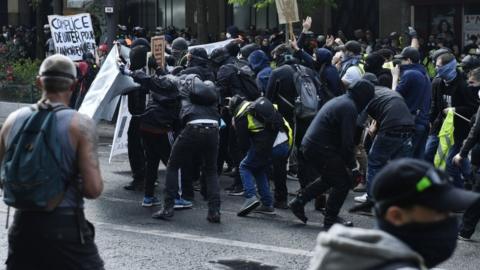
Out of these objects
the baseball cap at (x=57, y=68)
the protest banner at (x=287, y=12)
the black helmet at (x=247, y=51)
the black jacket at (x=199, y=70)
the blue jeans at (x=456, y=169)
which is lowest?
the blue jeans at (x=456, y=169)

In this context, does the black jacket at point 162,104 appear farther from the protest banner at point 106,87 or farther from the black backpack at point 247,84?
the black backpack at point 247,84

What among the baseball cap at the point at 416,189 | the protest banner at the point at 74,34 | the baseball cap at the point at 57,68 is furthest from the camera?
the protest banner at the point at 74,34

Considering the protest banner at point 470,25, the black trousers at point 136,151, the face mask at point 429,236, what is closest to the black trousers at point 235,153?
the black trousers at point 136,151

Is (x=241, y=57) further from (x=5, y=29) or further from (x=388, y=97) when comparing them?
(x=5, y=29)

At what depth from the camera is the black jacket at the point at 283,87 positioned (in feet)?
35.2

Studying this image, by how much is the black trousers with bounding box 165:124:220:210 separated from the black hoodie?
92 cm

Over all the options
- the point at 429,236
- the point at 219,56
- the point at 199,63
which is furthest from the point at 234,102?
the point at 429,236

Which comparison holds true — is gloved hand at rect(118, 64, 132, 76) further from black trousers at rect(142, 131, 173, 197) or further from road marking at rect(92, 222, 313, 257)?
road marking at rect(92, 222, 313, 257)

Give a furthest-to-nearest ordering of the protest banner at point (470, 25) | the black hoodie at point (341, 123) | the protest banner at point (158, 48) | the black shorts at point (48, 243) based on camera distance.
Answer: the protest banner at point (470, 25)
the protest banner at point (158, 48)
the black hoodie at point (341, 123)
the black shorts at point (48, 243)

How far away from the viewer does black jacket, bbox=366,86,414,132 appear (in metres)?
9.34

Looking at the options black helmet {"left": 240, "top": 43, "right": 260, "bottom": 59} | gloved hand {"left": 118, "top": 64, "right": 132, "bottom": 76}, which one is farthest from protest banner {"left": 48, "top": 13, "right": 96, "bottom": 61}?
gloved hand {"left": 118, "top": 64, "right": 132, "bottom": 76}

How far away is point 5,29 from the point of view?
35438 millimetres

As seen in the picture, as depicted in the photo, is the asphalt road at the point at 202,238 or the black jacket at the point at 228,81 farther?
the black jacket at the point at 228,81

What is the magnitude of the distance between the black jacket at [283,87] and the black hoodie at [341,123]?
1.97 metres
